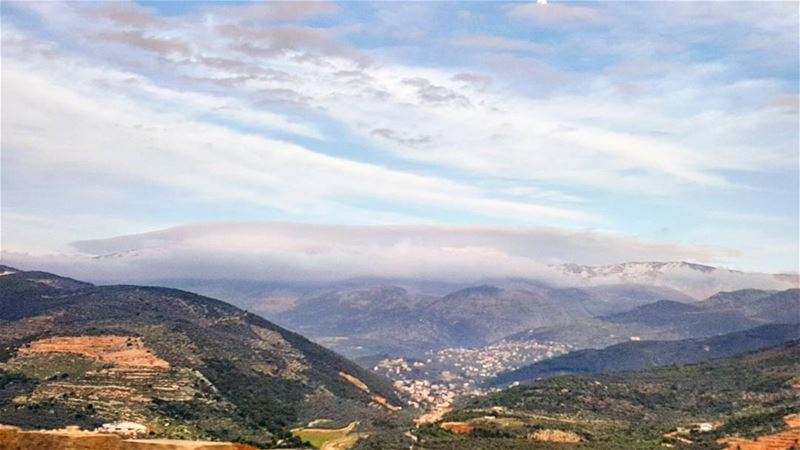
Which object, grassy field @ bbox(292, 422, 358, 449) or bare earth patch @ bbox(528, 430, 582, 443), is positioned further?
grassy field @ bbox(292, 422, 358, 449)

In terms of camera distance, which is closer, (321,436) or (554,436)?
(554,436)

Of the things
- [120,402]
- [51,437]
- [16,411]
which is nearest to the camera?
[51,437]

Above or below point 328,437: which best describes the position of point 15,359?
above

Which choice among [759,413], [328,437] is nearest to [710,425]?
[759,413]

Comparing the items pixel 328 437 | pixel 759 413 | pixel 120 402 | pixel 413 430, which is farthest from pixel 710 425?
pixel 120 402

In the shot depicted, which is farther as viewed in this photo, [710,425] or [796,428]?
[710,425]

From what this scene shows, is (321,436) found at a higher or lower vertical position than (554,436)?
lower

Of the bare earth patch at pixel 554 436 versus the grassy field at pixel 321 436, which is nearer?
the bare earth patch at pixel 554 436

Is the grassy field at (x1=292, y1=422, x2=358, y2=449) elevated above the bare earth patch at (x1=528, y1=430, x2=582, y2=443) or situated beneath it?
situated beneath

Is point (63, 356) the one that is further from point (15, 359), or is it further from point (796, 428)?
point (796, 428)

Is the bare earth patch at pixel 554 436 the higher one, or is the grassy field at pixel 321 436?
the bare earth patch at pixel 554 436

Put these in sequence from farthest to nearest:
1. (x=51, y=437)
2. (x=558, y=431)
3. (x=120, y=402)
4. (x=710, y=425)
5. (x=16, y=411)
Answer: (x=710, y=425) < (x=558, y=431) < (x=120, y=402) < (x=16, y=411) < (x=51, y=437)
